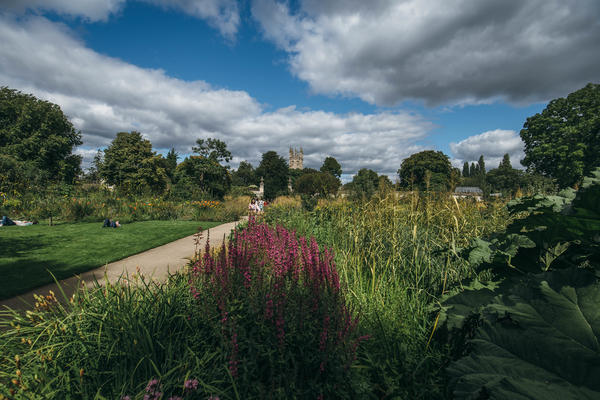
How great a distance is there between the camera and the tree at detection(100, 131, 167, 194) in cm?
2484

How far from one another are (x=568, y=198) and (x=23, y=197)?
62.5ft

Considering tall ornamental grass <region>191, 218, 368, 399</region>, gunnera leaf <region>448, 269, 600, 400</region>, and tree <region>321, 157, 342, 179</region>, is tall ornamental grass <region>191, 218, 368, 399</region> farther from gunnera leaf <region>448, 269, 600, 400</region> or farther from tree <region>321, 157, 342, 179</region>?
tree <region>321, 157, 342, 179</region>

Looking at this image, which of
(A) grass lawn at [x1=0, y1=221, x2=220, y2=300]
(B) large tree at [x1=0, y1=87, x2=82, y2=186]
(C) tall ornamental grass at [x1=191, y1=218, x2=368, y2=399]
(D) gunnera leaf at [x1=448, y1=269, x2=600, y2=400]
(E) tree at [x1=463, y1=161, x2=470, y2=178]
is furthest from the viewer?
(E) tree at [x1=463, y1=161, x2=470, y2=178]

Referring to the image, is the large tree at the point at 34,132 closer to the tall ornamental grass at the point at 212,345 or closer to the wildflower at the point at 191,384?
the tall ornamental grass at the point at 212,345

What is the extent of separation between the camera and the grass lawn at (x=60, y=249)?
4227mm

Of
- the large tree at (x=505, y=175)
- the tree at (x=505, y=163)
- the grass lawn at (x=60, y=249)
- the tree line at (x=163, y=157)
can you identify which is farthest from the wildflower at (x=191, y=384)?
the tree at (x=505, y=163)

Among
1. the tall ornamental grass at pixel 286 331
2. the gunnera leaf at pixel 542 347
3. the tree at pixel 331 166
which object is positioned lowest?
the tall ornamental grass at pixel 286 331

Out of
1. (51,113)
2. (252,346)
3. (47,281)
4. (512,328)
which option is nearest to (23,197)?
(47,281)

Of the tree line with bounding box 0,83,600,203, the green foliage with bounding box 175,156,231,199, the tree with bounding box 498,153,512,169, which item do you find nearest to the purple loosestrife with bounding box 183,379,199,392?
the tree line with bounding box 0,83,600,203

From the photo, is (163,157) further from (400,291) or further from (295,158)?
(295,158)

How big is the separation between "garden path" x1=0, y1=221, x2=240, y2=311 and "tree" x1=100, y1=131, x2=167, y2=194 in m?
21.1

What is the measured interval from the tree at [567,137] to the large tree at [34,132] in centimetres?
5609

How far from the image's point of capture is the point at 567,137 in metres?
27.3

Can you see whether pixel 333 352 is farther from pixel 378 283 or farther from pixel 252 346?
pixel 378 283
